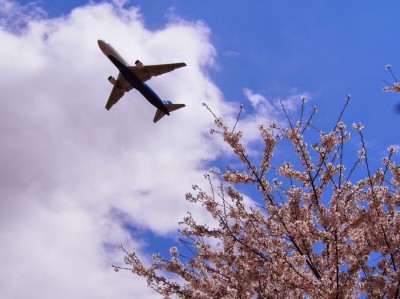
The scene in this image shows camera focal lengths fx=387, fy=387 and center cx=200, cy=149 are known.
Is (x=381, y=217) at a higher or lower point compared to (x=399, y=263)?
higher

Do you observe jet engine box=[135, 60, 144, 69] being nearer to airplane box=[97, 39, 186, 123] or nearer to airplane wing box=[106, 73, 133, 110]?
airplane box=[97, 39, 186, 123]

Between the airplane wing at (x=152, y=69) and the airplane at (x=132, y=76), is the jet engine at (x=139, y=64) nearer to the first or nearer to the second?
the airplane at (x=132, y=76)

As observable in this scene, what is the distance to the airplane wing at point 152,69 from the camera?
3062 cm

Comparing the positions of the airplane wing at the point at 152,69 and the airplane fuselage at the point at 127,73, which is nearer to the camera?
the airplane wing at the point at 152,69

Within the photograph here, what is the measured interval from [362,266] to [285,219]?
143cm

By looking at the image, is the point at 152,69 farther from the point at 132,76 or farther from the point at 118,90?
the point at 118,90

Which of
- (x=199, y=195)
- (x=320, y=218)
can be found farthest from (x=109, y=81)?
(x=320, y=218)

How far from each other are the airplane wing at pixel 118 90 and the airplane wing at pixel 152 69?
293cm

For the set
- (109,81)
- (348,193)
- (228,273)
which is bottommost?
(228,273)

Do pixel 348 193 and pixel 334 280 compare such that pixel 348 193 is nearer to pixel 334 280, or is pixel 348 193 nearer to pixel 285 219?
pixel 285 219

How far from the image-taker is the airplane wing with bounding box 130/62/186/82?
30.6m

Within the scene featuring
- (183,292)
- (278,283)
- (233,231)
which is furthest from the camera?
(183,292)

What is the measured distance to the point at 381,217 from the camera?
6.04 metres

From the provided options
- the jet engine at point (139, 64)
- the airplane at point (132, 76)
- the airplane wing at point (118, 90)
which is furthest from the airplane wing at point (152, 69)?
the airplane wing at point (118, 90)
